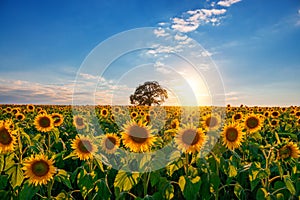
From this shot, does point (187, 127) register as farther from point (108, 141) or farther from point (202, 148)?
point (108, 141)

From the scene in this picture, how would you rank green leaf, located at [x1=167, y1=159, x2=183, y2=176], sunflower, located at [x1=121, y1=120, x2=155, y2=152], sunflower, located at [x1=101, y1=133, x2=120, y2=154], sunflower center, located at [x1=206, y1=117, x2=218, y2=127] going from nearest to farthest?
green leaf, located at [x1=167, y1=159, x2=183, y2=176], sunflower, located at [x1=121, y1=120, x2=155, y2=152], sunflower, located at [x1=101, y1=133, x2=120, y2=154], sunflower center, located at [x1=206, y1=117, x2=218, y2=127]

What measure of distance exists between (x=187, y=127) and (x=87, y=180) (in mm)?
1586

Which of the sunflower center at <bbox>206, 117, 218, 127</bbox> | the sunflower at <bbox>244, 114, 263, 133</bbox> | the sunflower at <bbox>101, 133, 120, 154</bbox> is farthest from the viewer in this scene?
the sunflower at <bbox>244, 114, 263, 133</bbox>

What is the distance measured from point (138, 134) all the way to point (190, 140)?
0.71 meters

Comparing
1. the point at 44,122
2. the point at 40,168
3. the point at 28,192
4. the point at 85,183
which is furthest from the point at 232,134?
the point at 44,122

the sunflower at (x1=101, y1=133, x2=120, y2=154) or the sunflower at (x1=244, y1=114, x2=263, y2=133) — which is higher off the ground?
the sunflower at (x1=244, y1=114, x2=263, y2=133)

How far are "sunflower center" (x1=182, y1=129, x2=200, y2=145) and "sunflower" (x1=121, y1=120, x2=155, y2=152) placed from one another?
1.55 ft

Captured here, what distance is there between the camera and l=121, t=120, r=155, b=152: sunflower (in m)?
4.30

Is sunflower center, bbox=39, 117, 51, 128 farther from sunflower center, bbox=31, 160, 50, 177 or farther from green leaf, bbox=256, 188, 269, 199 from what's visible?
green leaf, bbox=256, 188, 269, 199

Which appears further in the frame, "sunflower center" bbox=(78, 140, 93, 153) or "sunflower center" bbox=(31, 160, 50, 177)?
"sunflower center" bbox=(78, 140, 93, 153)

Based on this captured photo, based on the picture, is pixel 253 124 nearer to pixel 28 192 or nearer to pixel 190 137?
pixel 190 137

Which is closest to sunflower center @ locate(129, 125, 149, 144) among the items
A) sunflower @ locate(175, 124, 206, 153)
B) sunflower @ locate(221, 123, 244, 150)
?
sunflower @ locate(175, 124, 206, 153)

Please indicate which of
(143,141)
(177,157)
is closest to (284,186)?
(177,157)

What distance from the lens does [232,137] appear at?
4.87 metres
